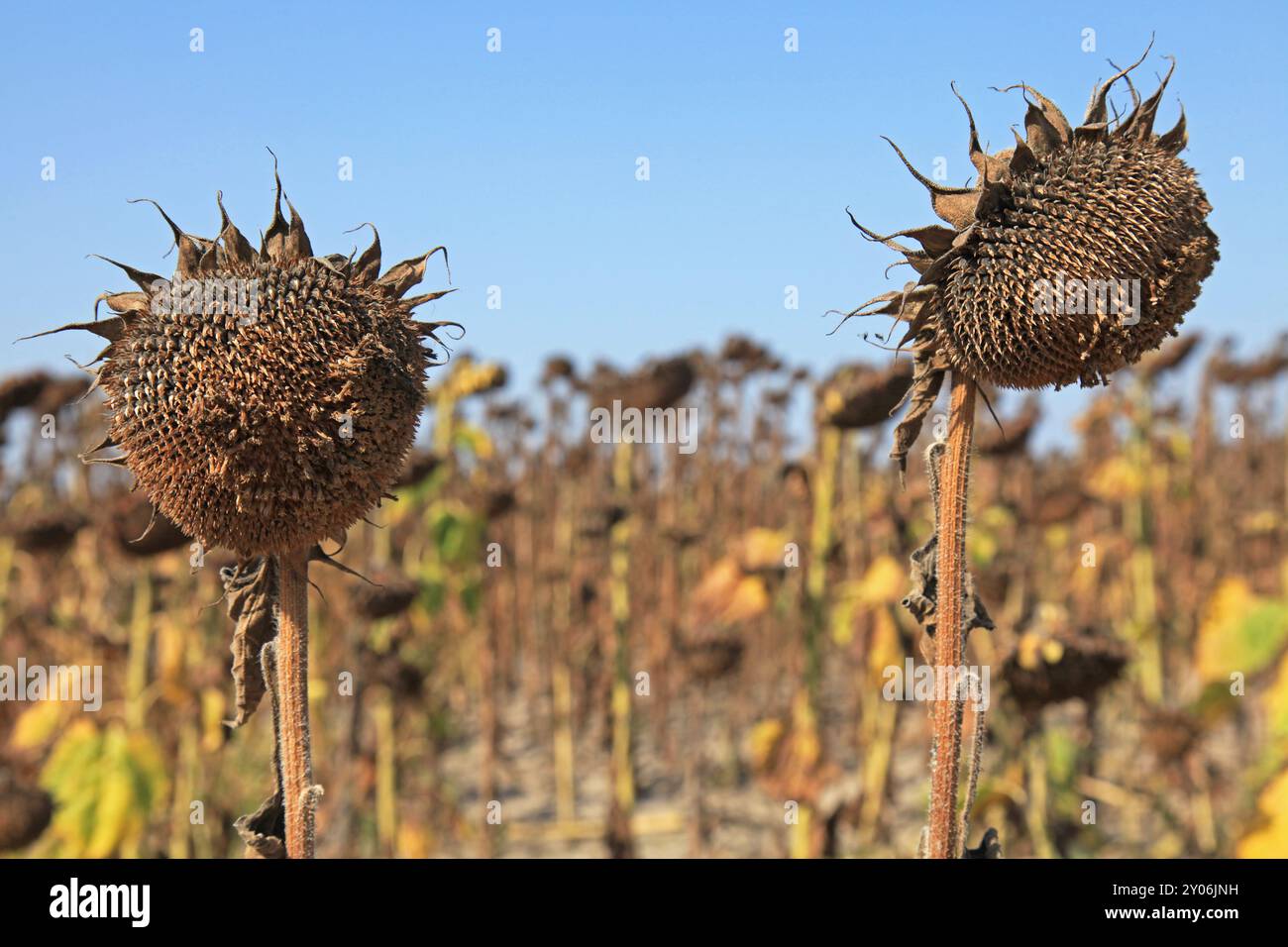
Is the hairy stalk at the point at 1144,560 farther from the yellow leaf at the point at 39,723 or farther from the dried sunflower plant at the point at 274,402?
the dried sunflower plant at the point at 274,402

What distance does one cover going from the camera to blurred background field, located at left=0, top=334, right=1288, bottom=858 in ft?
17.3

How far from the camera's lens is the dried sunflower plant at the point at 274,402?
6.67ft

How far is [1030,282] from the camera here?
6.73 ft

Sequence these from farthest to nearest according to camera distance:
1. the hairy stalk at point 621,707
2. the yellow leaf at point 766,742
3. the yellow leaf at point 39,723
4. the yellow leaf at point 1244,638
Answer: the hairy stalk at point 621,707 < the yellow leaf at point 766,742 < the yellow leaf at point 39,723 < the yellow leaf at point 1244,638

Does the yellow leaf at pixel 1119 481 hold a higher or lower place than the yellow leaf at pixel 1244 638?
higher

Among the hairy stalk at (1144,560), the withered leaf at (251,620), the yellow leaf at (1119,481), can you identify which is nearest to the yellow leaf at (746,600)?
the hairy stalk at (1144,560)

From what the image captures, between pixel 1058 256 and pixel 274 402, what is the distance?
1.43 m

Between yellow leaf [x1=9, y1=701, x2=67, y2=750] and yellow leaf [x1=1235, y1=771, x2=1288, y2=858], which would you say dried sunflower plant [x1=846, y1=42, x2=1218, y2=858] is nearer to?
yellow leaf [x1=1235, y1=771, x2=1288, y2=858]

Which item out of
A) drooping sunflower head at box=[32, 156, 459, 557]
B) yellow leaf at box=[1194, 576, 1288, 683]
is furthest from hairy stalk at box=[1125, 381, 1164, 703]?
drooping sunflower head at box=[32, 156, 459, 557]

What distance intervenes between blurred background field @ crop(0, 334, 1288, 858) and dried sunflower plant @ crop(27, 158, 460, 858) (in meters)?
0.24

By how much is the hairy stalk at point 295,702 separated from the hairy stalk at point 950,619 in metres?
1.16

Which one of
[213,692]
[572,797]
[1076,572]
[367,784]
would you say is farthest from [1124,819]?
[213,692]

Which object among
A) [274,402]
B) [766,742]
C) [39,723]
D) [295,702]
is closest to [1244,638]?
[766,742]

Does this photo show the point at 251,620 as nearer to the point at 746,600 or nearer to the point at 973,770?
the point at 973,770
